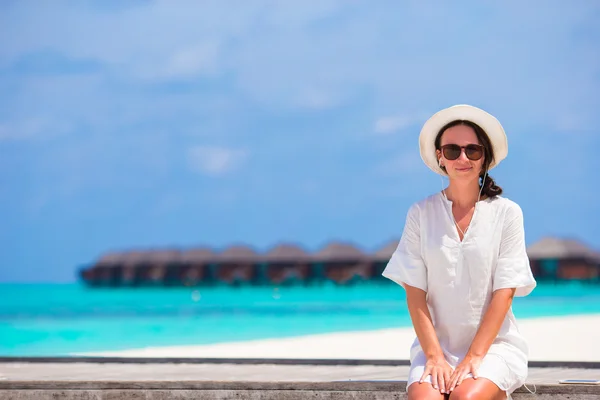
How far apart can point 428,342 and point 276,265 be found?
5391cm

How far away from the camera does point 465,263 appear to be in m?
3.20

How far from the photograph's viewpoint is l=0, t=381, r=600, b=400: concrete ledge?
12.6 feet

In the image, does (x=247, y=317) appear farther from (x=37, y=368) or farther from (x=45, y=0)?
(x=45, y=0)

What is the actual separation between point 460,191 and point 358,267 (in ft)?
170

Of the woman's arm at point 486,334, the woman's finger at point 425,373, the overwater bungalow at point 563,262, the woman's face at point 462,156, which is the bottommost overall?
the woman's finger at point 425,373

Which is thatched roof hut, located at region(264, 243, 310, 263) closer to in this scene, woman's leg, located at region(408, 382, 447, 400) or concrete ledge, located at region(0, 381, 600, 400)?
concrete ledge, located at region(0, 381, 600, 400)

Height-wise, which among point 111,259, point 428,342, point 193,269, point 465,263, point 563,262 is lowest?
point 428,342

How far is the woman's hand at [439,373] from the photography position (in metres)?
2.99

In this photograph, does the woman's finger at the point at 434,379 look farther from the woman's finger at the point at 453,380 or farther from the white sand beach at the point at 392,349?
the white sand beach at the point at 392,349

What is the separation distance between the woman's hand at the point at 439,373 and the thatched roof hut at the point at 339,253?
172 feet

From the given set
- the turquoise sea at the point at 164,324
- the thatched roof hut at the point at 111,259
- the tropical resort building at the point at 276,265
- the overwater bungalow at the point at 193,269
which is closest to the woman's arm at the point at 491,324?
the turquoise sea at the point at 164,324

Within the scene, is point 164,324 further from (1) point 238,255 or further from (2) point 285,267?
(1) point 238,255

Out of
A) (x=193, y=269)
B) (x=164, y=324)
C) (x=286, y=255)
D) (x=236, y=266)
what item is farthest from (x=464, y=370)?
(x=193, y=269)

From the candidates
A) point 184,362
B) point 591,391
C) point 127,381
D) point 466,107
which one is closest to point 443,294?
point 466,107
